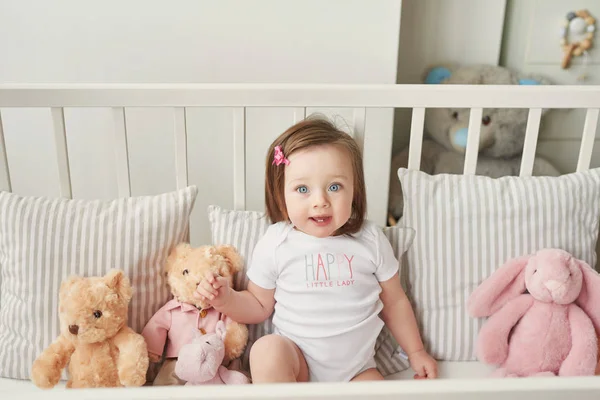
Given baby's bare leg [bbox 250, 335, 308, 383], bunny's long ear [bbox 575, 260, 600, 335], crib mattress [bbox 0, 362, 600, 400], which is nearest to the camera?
crib mattress [bbox 0, 362, 600, 400]

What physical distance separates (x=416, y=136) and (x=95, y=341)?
790 mm

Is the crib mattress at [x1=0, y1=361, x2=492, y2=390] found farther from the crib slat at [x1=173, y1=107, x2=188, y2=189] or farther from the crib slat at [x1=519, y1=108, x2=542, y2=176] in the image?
the crib slat at [x1=173, y1=107, x2=188, y2=189]

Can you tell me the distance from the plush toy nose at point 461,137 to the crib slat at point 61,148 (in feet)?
3.38

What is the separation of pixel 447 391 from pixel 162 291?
Result: 2.30ft

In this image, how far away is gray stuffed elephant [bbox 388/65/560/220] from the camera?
5.58ft

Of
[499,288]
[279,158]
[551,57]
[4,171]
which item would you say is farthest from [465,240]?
[4,171]

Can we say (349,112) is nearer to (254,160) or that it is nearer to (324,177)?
(254,160)

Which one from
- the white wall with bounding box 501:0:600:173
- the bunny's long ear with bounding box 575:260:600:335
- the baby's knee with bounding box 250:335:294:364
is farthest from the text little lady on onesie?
the white wall with bounding box 501:0:600:173

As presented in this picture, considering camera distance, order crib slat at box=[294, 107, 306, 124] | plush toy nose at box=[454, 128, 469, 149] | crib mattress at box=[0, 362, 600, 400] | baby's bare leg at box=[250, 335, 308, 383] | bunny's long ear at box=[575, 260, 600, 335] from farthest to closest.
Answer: plush toy nose at box=[454, 128, 469, 149] → crib slat at box=[294, 107, 306, 124] → bunny's long ear at box=[575, 260, 600, 335] → baby's bare leg at box=[250, 335, 308, 383] → crib mattress at box=[0, 362, 600, 400]

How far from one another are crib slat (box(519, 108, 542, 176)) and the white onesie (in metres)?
0.40

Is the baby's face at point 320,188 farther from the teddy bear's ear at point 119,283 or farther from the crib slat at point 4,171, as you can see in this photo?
the crib slat at point 4,171

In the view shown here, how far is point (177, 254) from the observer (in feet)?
4.09

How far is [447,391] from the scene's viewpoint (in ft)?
2.42

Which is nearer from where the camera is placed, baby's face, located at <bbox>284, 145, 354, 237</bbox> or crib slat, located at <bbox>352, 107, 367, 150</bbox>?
baby's face, located at <bbox>284, 145, 354, 237</bbox>
